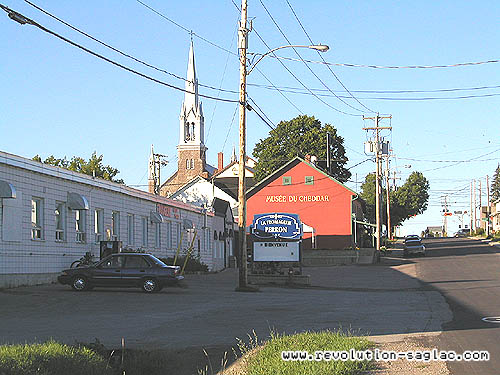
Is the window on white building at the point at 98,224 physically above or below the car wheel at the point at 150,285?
above

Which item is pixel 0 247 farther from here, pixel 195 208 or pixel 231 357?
pixel 195 208

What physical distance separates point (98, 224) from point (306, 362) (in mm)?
24005

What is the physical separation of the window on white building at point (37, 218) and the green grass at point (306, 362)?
1682cm

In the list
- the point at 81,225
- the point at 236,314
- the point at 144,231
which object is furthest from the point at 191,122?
the point at 236,314

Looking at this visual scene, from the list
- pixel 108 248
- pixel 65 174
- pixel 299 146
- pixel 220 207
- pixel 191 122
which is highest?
pixel 191 122

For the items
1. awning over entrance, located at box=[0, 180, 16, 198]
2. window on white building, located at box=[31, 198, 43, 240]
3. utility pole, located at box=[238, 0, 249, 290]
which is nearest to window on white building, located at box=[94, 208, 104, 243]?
window on white building, located at box=[31, 198, 43, 240]

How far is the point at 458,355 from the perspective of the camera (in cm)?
1111

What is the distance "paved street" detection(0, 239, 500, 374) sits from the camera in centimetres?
1312

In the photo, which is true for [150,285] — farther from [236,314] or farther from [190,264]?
[190,264]

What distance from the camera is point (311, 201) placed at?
65688 millimetres

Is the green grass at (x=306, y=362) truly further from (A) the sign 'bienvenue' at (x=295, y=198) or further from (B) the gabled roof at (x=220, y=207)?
(A) the sign 'bienvenue' at (x=295, y=198)

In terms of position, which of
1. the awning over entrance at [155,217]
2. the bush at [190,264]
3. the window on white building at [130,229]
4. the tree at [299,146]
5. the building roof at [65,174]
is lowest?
the bush at [190,264]

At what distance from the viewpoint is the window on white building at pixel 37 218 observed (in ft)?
85.5

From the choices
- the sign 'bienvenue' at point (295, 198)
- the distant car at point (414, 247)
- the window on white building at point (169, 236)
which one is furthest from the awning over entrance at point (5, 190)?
the sign 'bienvenue' at point (295, 198)
